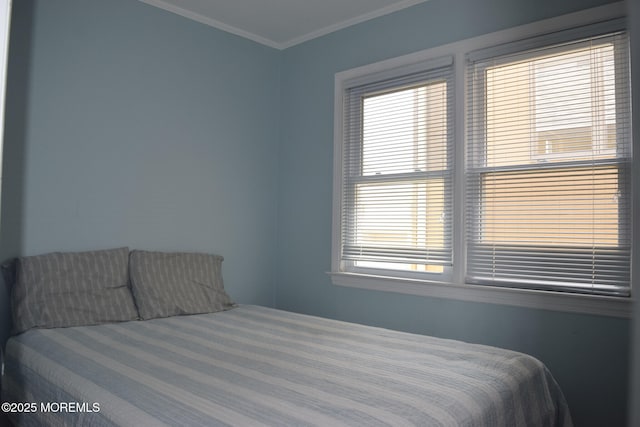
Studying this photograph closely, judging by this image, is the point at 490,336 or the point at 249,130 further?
the point at 249,130

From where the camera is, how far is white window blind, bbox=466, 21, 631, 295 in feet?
7.40

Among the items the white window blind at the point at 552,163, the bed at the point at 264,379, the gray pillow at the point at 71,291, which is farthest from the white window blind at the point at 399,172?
the gray pillow at the point at 71,291

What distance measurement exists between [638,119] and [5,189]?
2.79m

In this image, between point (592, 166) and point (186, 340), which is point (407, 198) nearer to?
point (592, 166)

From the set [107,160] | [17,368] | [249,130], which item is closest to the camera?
[17,368]

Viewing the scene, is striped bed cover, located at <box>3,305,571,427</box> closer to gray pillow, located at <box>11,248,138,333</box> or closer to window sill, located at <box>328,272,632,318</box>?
gray pillow, located at <box>11,248,138,333</box>

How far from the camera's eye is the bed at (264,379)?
1394 millimetres

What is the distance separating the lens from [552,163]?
2441 millimetres

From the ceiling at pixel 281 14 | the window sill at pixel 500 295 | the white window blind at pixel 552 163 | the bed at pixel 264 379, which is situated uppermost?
the ceiling at pixel 281 14

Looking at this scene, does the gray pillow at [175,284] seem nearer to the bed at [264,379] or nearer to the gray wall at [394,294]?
the bed at [264,379]

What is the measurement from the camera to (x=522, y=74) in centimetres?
259

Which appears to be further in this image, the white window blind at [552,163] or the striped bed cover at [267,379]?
the white window blind at [552,163]

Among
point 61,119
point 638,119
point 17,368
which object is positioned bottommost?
point 17,368

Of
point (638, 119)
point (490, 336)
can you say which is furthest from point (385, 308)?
point (638, 119)
